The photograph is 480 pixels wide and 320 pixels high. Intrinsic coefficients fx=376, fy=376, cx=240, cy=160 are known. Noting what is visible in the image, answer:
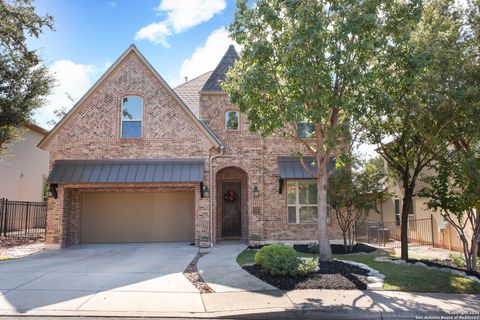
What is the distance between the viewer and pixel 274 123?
9.67 meters

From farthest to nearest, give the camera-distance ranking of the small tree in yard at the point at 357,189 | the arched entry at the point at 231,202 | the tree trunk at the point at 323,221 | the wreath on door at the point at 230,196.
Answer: the wreath on door at the point at 230,196
the arched entry at the point at 231,202
the small tree in yard at the point at 357,189
the tree trunk at the point at 323,221

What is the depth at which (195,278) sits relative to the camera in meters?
9.19

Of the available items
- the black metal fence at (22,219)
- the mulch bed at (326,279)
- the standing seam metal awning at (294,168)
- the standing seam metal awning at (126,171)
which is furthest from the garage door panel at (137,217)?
the mulch bed at (326,279)

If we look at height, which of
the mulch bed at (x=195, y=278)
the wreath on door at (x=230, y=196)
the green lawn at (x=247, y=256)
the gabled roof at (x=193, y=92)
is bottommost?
the mulch bed at (x=195, y=278)

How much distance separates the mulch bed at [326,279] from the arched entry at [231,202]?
24.3 ft

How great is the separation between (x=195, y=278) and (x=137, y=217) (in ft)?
27.0

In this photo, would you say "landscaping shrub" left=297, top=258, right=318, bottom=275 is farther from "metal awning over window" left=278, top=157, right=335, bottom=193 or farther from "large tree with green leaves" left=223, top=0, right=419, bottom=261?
"metal awning over window" left=278, top=157, right=335, bottom=193

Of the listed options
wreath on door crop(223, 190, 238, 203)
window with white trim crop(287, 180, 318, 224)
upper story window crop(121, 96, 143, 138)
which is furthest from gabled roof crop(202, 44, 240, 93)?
window with white trim crop(287, 180, 318, 224)

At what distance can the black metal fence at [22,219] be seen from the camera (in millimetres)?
18672

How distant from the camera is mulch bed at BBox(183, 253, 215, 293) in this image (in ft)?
26.6

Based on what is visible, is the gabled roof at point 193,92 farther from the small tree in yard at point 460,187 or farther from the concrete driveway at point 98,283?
the small tree in yard at point 460,187

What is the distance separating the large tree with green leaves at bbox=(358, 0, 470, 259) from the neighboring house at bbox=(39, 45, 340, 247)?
4.36 metres

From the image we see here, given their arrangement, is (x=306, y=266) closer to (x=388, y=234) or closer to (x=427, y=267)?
(x=427, y=267)

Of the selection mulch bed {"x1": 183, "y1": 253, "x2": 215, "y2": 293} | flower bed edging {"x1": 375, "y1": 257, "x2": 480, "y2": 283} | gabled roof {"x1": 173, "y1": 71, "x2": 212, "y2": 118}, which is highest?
gabled roof {"x1": 173, "y1": 71, "x2": 212, "y2": 118}
